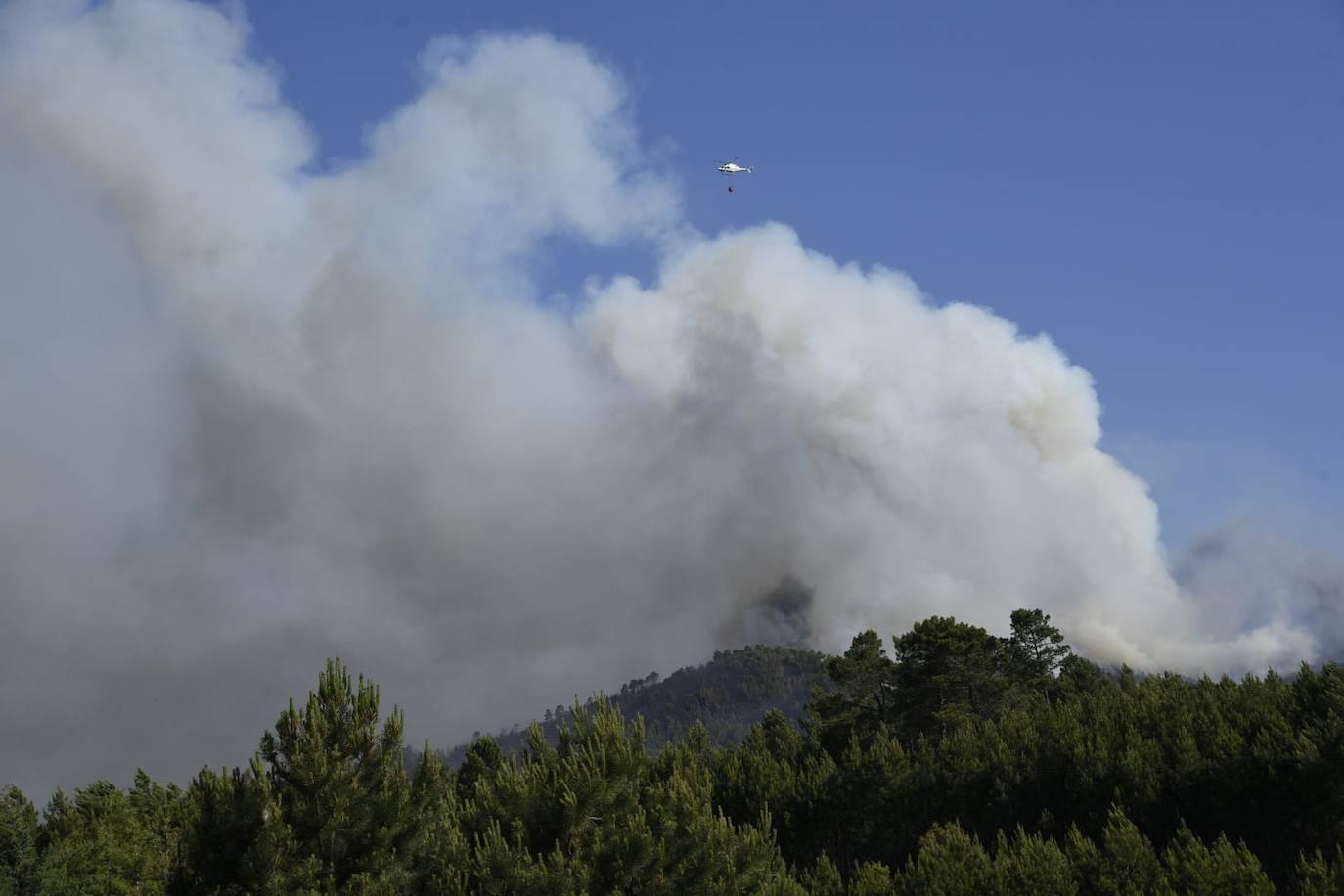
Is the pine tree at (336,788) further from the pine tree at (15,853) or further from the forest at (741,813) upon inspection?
the pine tree at (15,853)

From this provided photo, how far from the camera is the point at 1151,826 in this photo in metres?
55.0

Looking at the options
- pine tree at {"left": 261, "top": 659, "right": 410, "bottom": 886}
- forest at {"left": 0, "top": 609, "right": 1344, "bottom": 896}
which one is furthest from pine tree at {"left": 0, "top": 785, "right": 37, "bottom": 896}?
pine tree at {"left": 261, "top": 659, "right": 410, "bottom": 886}

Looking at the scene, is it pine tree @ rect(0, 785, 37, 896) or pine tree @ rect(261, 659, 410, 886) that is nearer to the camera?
pine tree @ rect(261, 659, 410, 886)

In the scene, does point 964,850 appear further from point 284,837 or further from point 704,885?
point 284,837

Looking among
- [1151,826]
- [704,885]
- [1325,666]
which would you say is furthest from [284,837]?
[1325,666]

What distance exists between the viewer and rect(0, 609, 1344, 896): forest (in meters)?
33.4

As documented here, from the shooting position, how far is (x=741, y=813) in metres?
74.4

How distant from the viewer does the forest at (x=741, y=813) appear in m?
33.4

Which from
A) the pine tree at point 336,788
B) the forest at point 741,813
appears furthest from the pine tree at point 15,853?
the pine tree at point 336,788

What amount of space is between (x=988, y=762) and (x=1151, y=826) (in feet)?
38.9

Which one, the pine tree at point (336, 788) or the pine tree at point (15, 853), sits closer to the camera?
the pine tree at point (336, 788)

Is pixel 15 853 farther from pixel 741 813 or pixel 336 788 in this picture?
pixel 741 813

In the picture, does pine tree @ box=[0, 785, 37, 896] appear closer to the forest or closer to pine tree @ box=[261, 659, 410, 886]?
the forest

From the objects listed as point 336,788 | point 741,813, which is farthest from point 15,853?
point 741,813
